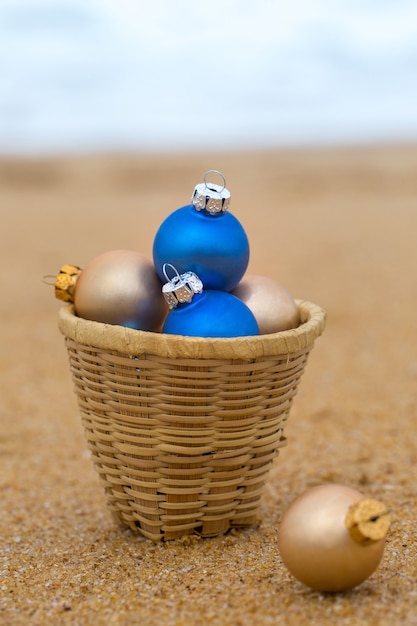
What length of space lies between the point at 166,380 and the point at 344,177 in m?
13.9

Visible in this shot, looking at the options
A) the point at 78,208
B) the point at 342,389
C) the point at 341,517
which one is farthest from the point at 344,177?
the point at 341,517

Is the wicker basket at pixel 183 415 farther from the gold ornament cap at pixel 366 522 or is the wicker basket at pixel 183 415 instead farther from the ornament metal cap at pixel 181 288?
the gold ornament cap at pixel 366 522

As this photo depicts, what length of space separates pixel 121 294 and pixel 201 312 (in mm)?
260

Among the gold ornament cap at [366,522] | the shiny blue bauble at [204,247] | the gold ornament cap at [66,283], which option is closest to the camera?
the gold ornament cap at [366,522]

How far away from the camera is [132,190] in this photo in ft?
53.2

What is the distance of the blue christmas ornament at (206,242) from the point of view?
2.05 metres

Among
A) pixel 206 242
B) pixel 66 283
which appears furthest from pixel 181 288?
pixel 66 283

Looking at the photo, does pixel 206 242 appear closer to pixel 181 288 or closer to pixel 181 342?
pixel 181 288

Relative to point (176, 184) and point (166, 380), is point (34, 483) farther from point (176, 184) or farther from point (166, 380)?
point (176, 184)

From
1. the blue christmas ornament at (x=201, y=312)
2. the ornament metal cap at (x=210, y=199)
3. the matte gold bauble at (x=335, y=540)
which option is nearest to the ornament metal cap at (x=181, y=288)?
the blue christmas ornament at (x=201, y=312)

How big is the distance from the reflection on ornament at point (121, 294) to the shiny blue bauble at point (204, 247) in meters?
0.06

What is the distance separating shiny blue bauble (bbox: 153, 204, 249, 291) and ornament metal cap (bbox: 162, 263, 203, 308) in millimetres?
82

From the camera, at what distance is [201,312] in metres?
1.93

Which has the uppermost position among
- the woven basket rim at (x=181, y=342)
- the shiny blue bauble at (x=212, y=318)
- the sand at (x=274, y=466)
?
the shiny blue bauble at (x=212, y=318)
